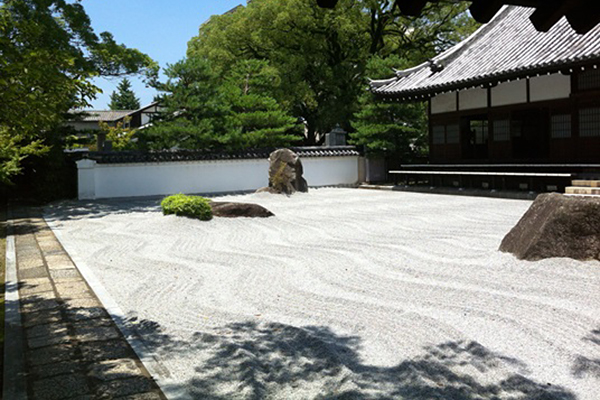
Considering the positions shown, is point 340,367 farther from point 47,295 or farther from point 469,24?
point 469,24

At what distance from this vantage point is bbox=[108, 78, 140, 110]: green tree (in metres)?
73.1

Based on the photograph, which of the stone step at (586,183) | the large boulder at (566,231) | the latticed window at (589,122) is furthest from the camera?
the latticed window at (589,122)

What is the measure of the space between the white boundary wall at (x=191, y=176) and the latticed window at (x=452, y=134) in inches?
222

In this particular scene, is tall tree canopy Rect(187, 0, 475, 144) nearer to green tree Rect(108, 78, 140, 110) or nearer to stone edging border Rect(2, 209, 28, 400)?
stone edging border Rect(2, 209, 28, 400)

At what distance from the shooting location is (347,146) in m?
26.5

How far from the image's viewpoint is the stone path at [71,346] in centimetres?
359

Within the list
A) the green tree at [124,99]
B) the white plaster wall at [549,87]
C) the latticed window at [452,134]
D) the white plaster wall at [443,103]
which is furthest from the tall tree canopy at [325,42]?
the green tree at [124,99]

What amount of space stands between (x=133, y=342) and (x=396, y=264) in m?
4.20

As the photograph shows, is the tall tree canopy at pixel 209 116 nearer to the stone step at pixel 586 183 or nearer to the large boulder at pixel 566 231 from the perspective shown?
the stone step at pixel 586 183

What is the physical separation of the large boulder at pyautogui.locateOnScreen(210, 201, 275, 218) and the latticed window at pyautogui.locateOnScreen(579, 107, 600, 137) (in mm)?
11132

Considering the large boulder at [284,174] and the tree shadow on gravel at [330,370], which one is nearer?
the tree shadow on gravel at [330,370]

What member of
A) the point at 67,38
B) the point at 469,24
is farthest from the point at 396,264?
the point at 469,24

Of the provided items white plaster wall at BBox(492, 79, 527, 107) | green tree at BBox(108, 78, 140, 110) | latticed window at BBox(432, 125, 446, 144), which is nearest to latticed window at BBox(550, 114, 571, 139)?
white plaster wall at BBox(492, 79, 527, 107)

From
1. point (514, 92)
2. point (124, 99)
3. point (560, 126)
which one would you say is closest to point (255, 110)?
point (514, 92)
